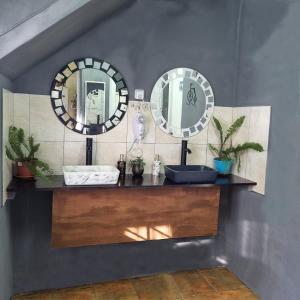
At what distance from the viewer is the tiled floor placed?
2.76 meters

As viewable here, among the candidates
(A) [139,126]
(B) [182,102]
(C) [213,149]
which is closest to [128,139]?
(A) [139,126]

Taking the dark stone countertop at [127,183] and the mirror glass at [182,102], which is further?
the mirror glass at [182,102]

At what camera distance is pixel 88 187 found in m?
2.42

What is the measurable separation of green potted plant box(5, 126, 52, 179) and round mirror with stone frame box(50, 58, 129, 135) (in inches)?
15.1

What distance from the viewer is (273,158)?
8.79ft

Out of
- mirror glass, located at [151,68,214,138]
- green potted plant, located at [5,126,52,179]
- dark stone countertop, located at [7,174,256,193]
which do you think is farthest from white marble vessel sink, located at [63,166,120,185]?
mirror glass, located at [151,68,214,138]

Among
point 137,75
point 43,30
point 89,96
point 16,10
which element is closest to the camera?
point 16,10

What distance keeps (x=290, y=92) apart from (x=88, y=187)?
1.75m

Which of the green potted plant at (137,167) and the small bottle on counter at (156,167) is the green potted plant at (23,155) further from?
the small bottle on counter at (156,167)

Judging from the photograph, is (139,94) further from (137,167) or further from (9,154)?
(9,154)

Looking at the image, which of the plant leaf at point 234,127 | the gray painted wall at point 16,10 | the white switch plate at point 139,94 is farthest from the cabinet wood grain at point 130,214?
the gray painted wall at point 16,10

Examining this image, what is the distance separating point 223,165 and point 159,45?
130 cm

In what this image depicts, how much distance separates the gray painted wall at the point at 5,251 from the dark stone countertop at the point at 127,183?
0.20 metres

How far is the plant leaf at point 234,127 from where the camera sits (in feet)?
10.0
